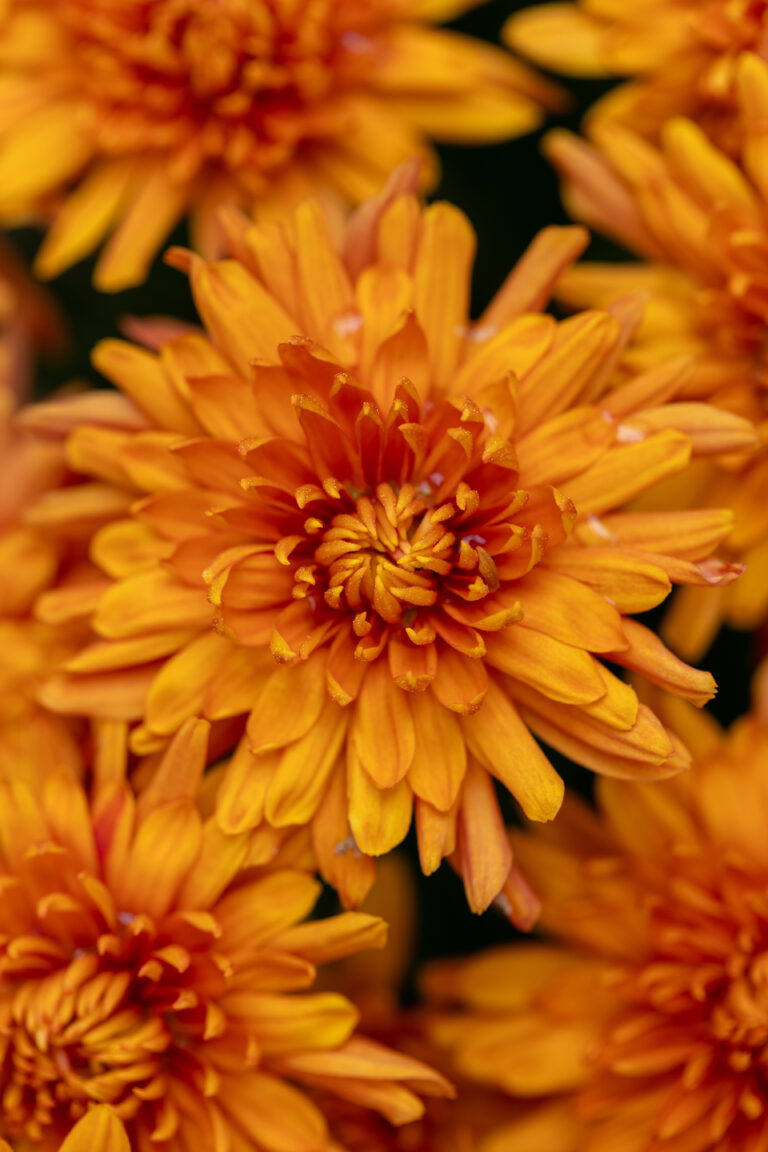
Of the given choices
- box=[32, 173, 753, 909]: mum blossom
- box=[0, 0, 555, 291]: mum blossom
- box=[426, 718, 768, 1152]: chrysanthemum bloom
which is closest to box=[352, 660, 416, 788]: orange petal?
box=[32, 173, 753, 909]: mum blossom

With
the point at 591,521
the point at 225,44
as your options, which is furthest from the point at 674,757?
the point at 225,44

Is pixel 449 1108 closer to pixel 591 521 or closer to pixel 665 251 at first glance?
pixel 591 521

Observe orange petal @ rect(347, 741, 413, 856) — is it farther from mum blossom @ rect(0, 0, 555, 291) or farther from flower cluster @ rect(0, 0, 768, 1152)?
mum blossom @ rect(0, 0, 555, 291)

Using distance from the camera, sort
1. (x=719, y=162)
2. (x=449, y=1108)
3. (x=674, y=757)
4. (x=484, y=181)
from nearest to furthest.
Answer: (x=674, y=757) < (x=719, y=162) < (x=449, y=1108) < (x=484, y=181)

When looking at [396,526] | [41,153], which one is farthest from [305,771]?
[41,153]

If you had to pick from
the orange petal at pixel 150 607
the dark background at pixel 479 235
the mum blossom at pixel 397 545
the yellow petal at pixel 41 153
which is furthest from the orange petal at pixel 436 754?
the yellow petal at pixel 41 153

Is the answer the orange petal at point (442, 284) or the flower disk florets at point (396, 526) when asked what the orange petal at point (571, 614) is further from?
the orange petal at point (442, 284)
